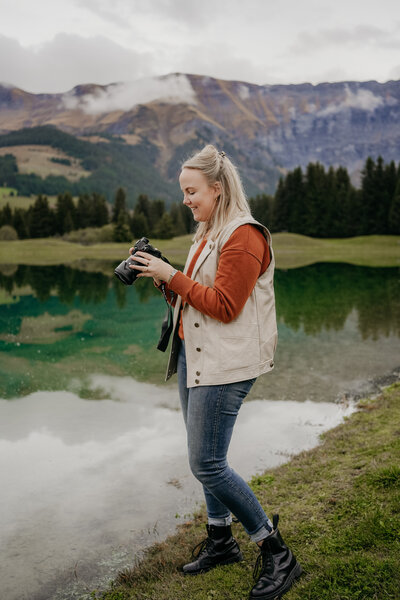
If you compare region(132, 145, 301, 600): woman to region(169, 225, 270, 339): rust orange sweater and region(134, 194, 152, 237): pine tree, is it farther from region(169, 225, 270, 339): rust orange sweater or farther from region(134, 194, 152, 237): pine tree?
region(134, 194, 152, 237): pine tree

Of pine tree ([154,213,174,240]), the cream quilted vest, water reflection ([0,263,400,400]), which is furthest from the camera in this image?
pine tree ([154,213,174,240])

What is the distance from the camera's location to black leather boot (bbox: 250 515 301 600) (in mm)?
3592

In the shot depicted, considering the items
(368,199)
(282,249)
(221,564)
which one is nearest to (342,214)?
(368,199)

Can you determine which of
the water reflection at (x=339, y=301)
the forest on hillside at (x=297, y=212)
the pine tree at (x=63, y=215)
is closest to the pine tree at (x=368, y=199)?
the forest on hillside at (x=297, y=212)

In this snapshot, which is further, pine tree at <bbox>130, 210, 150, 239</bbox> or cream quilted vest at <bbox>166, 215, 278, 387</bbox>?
pine tree at <bbox>130, 210, 150, 239</bbox>

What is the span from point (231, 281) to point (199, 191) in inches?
30.8

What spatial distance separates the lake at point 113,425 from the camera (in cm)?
518

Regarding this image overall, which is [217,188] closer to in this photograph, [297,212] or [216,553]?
[216,553]

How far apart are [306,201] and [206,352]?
8606 centimetres

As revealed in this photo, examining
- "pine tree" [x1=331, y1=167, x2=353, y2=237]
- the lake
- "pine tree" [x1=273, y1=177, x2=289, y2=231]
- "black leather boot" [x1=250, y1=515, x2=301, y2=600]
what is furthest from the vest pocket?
"pine tree" [x1=273, y1=177, x2=289, y2=231]

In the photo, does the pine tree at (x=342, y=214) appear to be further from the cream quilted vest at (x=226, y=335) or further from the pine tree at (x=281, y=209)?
the cream quilted vest at (x=226, y=335)

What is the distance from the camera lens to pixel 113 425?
8633 mm

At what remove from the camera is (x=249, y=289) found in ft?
11.4

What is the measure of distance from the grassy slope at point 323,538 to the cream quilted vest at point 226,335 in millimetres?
1563
